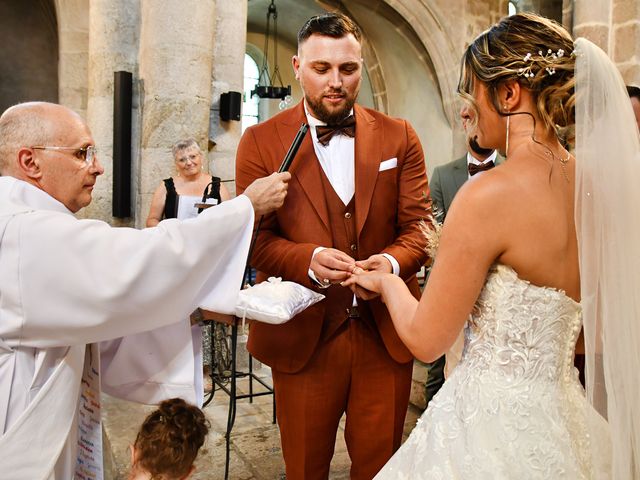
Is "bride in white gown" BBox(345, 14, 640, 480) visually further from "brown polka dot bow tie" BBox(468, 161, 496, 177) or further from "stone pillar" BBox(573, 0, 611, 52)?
"stone pillar" BBox(573, 0, 611, 52)

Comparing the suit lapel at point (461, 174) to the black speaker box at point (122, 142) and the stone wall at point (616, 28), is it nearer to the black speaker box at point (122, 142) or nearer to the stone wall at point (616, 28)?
the stone wall at point (616, 28)

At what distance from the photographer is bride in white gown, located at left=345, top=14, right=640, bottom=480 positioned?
155cm

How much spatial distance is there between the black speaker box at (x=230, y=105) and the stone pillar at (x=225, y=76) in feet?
0.19

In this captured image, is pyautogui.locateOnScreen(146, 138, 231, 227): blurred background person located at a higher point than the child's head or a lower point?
higher

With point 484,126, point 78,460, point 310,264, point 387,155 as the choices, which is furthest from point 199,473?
point 484,126

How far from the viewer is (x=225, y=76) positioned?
5574 millimetres

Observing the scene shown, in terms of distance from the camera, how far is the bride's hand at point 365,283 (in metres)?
1.95

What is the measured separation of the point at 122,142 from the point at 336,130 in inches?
134

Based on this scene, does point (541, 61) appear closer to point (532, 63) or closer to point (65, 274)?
point (532, 63)

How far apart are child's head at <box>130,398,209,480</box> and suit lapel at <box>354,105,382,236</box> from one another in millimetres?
894

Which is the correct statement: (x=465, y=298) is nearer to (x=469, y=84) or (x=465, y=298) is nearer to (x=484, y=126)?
(x=484, y=126)

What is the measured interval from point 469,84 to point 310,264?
828 millimetres

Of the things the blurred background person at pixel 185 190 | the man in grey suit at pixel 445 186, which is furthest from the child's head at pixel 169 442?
the blurred background person at pixel 185 190

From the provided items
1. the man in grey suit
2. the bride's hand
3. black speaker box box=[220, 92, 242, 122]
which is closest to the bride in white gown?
the bride's hand
